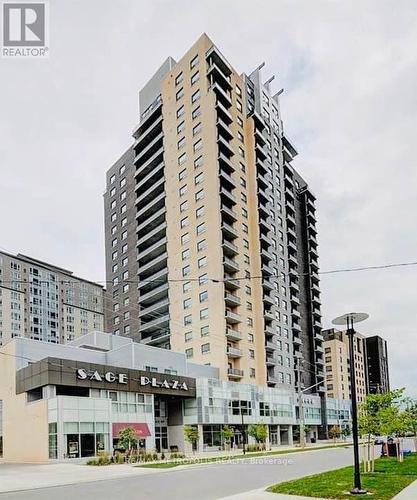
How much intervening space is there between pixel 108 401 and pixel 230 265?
1219 inches

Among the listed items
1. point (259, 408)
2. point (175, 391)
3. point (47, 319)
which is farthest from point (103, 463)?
point (47, 319)

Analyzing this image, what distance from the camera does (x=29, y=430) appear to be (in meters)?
46.9

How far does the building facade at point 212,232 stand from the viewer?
74500mm

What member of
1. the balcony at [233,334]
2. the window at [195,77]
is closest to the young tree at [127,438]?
the balcony at [233,334]

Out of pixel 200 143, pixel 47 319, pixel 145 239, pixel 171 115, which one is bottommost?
pixel 47 319

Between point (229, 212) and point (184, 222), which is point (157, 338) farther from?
point (229, 212)

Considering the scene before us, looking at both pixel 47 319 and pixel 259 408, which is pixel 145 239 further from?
pixel 47 319

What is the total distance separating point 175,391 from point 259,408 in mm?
16108

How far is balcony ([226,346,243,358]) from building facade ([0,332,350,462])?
3.43 m

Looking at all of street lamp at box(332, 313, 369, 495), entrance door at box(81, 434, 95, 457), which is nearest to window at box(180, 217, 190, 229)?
entrance door at box(81, 434, 95, 457)

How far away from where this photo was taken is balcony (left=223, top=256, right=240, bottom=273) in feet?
243

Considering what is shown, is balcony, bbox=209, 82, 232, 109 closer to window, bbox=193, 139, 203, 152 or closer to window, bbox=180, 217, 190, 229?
window, bbox=193, 139, 203, 152

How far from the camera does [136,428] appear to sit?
50.2 m

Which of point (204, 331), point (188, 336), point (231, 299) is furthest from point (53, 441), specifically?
point (231, 299)
